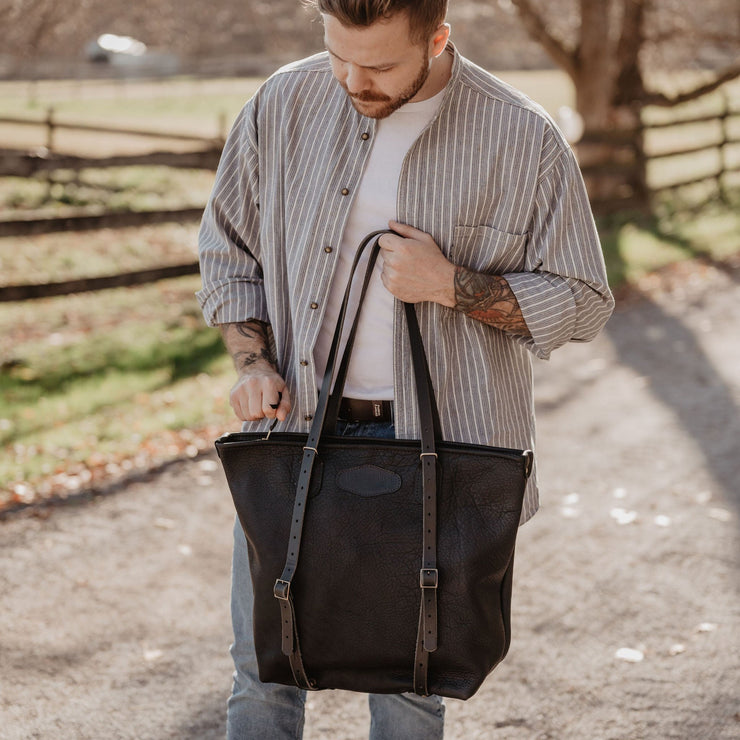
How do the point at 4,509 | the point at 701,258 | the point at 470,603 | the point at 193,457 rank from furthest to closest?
the point at 701,258, the point at 193,457, the point at 4,509, the point at 470,603

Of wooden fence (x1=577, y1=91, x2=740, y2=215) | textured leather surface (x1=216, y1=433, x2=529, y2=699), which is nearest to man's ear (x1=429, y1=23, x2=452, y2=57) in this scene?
textured leather surface (x1=216, y1=433, x2=529, y2=699)

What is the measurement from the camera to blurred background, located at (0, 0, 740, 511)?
223 inches

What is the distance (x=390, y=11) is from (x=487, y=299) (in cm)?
58

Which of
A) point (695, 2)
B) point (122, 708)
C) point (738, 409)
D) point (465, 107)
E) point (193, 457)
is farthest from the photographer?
point (695, 2)

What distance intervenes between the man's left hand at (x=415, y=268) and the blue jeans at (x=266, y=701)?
318 mm

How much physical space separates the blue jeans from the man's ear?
0.76 m

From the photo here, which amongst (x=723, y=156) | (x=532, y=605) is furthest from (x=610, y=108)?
(x=532, y=605)

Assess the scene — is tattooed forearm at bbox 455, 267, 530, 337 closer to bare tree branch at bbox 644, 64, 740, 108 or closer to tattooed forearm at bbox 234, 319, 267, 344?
tattooed forearm at bbox 234, 319, 267, 344

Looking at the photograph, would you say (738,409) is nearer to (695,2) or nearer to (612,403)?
(612,403)

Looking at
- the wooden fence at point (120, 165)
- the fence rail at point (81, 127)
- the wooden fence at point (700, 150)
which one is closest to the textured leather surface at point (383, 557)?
the wooden fence at point (120, 165)

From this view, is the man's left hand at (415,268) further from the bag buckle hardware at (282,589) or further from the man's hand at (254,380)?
the bag buckle hardware at (282,589)

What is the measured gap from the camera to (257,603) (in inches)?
75.0

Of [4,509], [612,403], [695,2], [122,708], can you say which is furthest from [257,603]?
[695,2]

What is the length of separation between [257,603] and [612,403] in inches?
179
